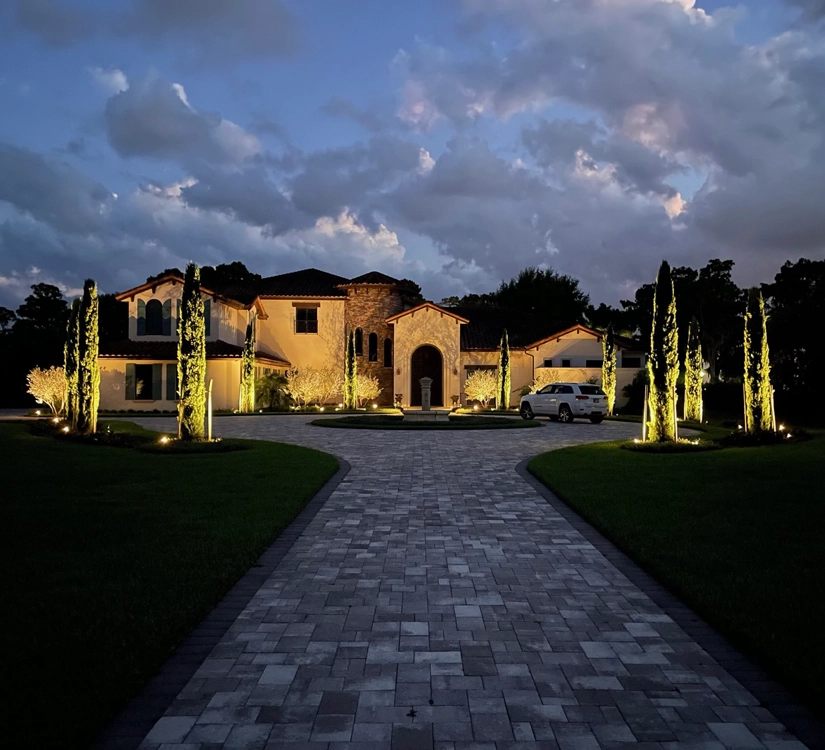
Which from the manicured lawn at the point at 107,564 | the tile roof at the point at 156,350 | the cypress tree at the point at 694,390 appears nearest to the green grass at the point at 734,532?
the manicured lawn at the point at 107,564

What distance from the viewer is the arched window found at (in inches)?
1410

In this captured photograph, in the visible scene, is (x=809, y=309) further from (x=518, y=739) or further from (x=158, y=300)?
Result: (x=158, y=300)

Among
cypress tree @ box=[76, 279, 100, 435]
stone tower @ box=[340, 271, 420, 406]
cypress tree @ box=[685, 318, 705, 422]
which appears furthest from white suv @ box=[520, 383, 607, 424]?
cypress tree @ box=[76, 279, 100, 435]

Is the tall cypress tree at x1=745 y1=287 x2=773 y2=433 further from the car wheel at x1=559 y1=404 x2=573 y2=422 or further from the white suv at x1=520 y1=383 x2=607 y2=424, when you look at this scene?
the car wheel at x1=559 y1=404 x2=573 y2=422

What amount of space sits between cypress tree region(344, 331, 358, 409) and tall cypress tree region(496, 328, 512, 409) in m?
8.40

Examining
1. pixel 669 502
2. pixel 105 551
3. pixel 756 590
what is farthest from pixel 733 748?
pixel 669 502

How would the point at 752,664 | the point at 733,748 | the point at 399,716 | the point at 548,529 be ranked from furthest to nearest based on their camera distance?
the point at 548,529
the point at 752,664
the point at 399,716
the point at 733,748

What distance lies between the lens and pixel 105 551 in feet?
22.0

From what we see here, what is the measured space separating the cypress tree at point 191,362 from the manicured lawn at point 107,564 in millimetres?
4432

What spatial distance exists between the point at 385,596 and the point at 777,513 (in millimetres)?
5819

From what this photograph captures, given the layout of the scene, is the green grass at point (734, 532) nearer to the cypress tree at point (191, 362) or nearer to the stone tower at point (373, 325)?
the cypress tree at point (191, 362)

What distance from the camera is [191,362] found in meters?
17.9

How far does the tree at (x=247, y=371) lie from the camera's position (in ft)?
110

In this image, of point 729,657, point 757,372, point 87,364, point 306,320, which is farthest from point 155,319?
point 729,657
